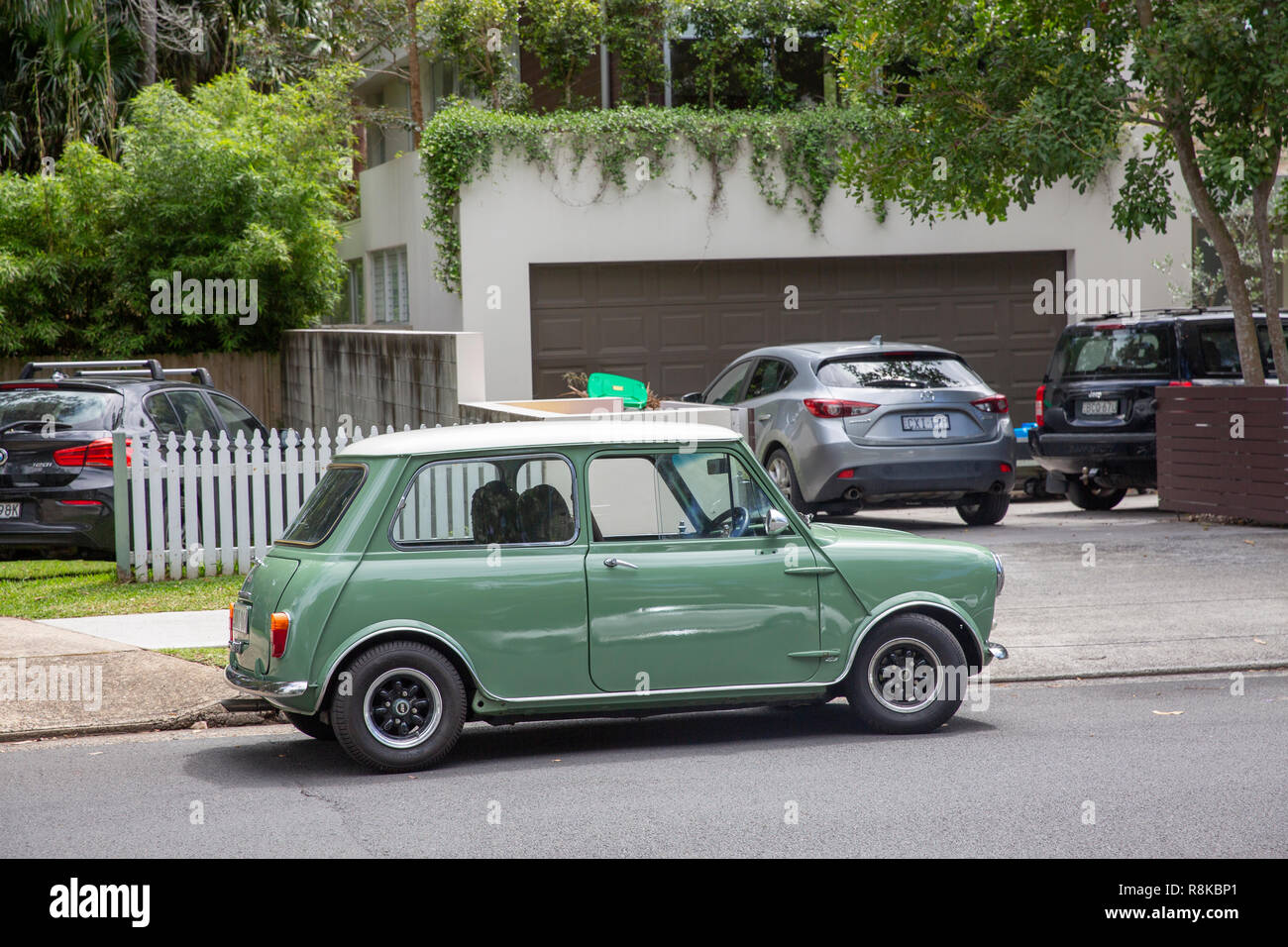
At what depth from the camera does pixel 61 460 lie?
12.3 meters

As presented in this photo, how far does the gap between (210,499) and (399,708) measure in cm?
596

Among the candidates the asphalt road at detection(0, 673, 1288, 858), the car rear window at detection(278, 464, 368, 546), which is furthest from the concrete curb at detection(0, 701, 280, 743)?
the car rear window at detection(278, 464, 368, 546)

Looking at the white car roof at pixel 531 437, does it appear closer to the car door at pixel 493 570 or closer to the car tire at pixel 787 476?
the car door at pixel 493 570

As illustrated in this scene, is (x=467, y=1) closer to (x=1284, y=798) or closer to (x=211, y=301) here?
(x=211, y=301)

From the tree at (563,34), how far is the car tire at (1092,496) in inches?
352

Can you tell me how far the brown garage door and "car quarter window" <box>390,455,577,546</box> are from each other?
40.9ft

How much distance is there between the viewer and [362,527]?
6.86 metres

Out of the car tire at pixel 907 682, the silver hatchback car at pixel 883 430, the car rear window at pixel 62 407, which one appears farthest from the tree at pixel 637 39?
the car tire at pixel 907 682

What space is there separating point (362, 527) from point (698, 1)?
1498cm

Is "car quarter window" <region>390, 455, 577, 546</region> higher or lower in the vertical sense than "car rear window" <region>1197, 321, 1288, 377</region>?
lower

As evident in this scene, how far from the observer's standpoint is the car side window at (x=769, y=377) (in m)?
14.3

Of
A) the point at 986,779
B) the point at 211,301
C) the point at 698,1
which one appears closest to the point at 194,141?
the point at 211,301

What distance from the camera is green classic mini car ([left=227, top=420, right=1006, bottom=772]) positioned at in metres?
6.74

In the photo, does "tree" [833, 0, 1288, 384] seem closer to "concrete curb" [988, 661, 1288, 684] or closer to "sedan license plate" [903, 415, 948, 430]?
"sedan license plate" [903, 415, 948, 430]
